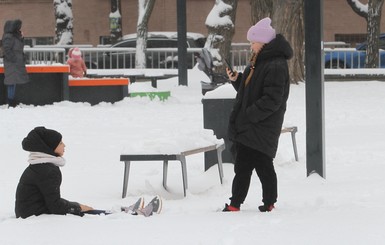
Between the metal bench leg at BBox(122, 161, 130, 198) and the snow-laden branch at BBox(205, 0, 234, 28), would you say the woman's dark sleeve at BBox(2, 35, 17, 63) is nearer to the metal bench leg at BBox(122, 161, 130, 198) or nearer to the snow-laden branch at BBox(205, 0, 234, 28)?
the snow-laden branch at BBox(205, 0, 234, 28)

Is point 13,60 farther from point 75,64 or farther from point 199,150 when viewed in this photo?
point 199,150

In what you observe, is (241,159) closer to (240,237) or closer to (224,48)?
(240,237)

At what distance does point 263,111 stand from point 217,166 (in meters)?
2.75

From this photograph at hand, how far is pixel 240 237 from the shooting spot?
7496 millimetres

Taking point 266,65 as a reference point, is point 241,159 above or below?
below

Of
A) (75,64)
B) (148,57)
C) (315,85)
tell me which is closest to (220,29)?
(148,57)

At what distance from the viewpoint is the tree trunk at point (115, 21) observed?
41.7 meters

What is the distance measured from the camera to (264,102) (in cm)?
880

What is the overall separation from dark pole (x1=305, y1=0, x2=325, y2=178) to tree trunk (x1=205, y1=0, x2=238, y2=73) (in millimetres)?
17224

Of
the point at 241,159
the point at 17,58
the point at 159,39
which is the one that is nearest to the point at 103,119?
the point at 17,58

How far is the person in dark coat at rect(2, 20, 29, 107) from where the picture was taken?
20.3 m

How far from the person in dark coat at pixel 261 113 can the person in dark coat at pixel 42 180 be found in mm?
1407

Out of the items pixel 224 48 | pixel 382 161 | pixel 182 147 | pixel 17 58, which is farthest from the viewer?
pixel 224 48

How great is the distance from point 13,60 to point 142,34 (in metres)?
15.2
